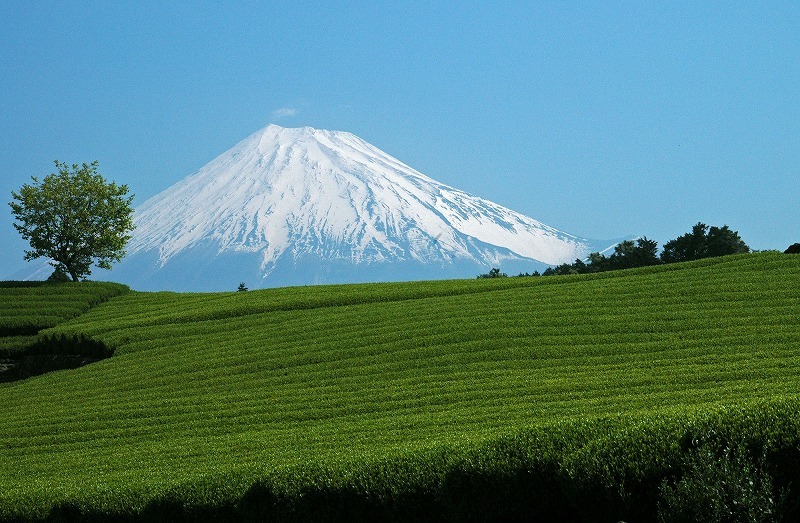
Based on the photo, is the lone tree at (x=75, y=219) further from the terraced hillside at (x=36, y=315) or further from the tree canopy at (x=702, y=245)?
the tree canopy at (x=702, y=245)

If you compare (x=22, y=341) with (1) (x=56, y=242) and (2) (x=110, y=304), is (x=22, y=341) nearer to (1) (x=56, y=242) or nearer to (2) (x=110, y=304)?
(2) (x=110, y=304)

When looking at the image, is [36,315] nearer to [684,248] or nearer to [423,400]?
[423,400]

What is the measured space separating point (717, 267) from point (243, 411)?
80.3 ft

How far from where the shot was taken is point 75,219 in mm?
61469

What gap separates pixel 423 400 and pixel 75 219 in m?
44.9

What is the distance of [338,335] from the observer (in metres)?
34.0

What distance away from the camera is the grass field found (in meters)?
13.2

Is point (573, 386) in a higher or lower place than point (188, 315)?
lower

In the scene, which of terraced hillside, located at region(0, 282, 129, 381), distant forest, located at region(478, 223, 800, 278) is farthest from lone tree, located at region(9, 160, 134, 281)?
distant forest, located at region(478, 223, 800, 278)

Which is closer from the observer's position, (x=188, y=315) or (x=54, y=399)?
(x=54, y=399)

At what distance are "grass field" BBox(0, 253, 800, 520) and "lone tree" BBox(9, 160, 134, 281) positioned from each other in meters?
17.5

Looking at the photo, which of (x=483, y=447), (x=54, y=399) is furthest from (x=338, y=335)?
(x=483, y=447)

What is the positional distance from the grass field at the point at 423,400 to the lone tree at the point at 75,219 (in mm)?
17498

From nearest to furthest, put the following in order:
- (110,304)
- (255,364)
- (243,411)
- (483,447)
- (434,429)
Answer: (483,447), (434,429), (243,411), (255,364), (110,304)
